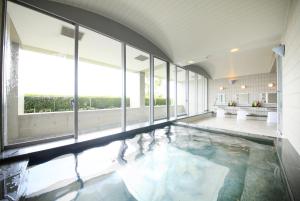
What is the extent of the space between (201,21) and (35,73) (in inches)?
146

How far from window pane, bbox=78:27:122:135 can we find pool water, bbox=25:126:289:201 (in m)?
1.84

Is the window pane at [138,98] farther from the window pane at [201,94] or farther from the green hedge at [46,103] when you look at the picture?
the window pane at [201,94]

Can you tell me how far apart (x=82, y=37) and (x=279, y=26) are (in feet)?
14.6

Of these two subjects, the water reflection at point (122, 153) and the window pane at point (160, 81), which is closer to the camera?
the water reflection at point (122, 153)

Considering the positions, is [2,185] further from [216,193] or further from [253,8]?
[253,8]

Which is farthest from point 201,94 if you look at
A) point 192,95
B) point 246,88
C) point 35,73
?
point 35,73

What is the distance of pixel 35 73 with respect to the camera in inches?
112

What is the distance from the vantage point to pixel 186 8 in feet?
9.03

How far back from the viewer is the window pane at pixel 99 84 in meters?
4.16

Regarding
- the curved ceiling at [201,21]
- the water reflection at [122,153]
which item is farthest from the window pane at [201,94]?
the water reflection at [122,153]

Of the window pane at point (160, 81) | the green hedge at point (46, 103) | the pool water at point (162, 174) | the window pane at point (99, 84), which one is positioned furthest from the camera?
the window pane at point (160, 81)

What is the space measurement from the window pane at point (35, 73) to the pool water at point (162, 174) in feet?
3.70

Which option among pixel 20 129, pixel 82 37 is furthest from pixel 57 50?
pixel 20 129

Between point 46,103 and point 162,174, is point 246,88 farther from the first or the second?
point 46,103
